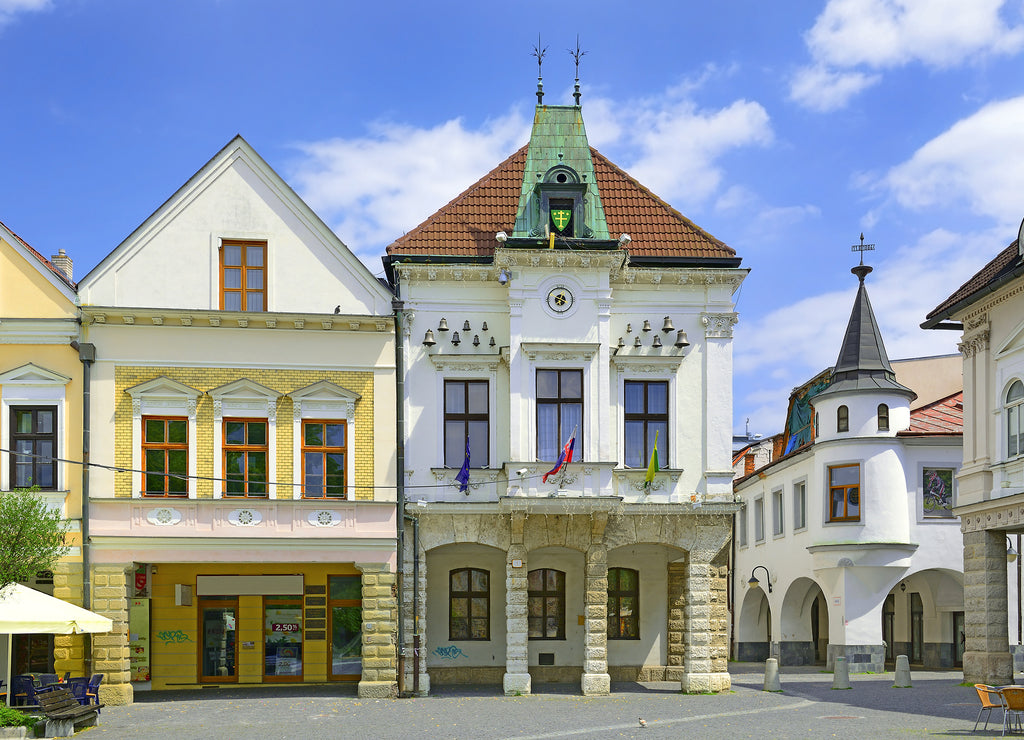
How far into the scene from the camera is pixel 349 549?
2700 cm

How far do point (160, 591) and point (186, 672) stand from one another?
2039mm

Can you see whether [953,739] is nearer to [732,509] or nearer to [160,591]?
[732,509]

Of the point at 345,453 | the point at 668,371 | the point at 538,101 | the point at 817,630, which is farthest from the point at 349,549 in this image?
the point at 817,630

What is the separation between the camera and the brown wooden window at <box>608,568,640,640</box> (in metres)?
30.8

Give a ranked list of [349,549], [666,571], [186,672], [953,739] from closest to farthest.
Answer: [953,739] < [349,549] < [186,672] < [666,571]

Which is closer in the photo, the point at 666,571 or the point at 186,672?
the point at 186,672

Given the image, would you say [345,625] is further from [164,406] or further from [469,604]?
[164,406]

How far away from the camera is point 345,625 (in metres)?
29.6

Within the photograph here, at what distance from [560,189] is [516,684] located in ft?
37.2

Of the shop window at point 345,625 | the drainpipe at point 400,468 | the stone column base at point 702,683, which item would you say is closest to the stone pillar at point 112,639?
the shop window at point 345,625

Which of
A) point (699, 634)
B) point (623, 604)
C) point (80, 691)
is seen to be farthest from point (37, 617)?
point (623, 604)

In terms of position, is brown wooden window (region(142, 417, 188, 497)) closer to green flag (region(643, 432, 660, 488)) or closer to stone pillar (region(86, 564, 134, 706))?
stone pillar (region(86, 564, 134, 706))

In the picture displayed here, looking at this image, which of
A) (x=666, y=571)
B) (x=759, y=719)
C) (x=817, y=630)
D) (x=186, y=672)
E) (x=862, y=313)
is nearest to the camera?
(x=759, y=719)

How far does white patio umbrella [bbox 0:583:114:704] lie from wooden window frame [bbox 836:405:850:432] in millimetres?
24588
